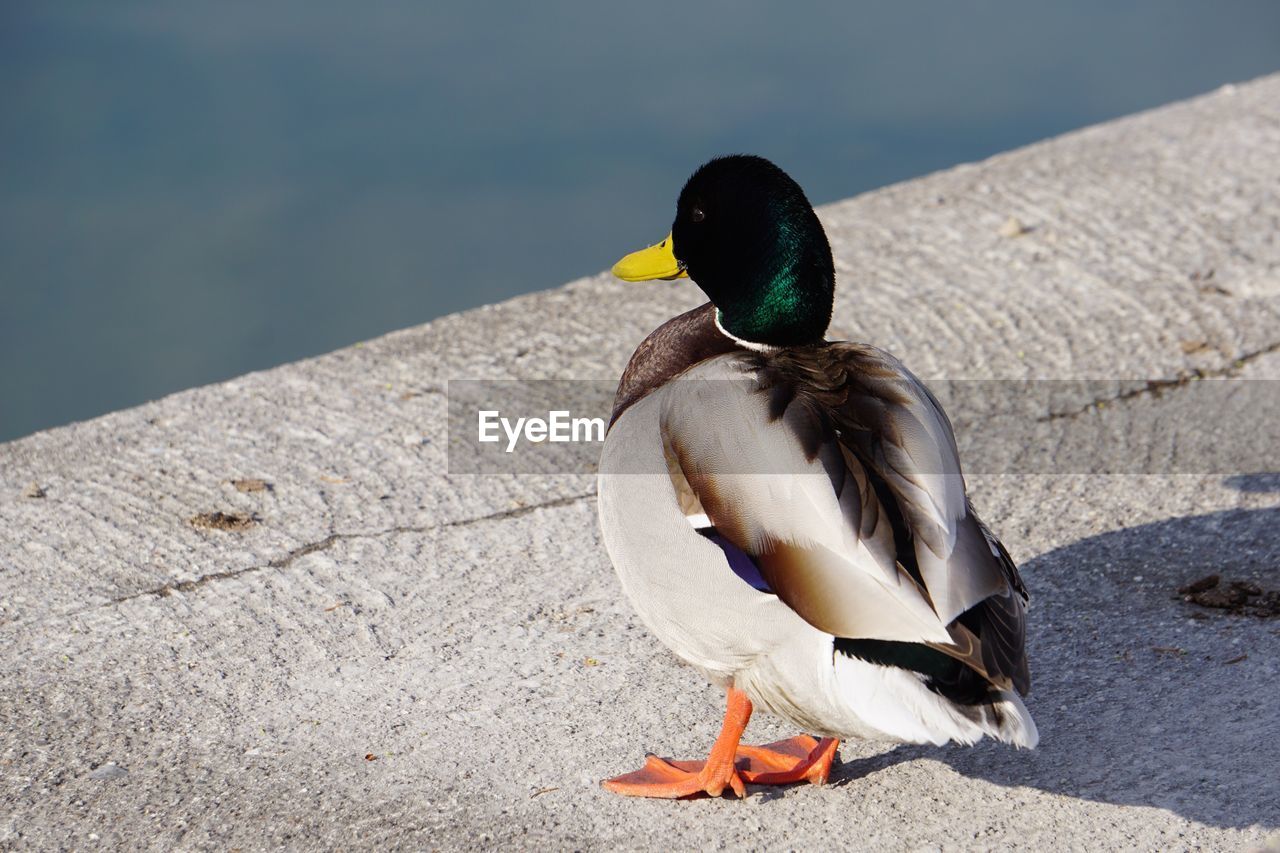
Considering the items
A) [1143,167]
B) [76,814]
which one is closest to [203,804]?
[76,814]

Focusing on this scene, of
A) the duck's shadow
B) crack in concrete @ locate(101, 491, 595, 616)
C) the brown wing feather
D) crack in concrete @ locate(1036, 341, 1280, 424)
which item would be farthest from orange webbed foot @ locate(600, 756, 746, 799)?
crack in concrete @ locate(1036, 341, 1280, 424)

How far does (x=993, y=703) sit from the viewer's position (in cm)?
214

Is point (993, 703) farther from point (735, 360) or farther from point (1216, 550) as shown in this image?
point (1216, 550)

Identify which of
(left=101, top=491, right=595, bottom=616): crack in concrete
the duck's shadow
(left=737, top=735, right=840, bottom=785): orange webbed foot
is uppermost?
the duck's shadow

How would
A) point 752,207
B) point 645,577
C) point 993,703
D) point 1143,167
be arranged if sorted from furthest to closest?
1. point 1143,167
2. point 752,207
3. point 645,577
4. point 993,703

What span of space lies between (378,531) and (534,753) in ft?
3.42

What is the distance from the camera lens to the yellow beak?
2.91 metres

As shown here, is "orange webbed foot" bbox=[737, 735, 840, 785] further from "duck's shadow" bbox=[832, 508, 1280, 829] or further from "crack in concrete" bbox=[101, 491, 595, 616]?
"crack in concrete" bbox=[101, 491, 595, 616]

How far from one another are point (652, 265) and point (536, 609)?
84 cm

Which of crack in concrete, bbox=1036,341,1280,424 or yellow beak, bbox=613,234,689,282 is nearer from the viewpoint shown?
yellow beak, bbox=613,234,689,282
